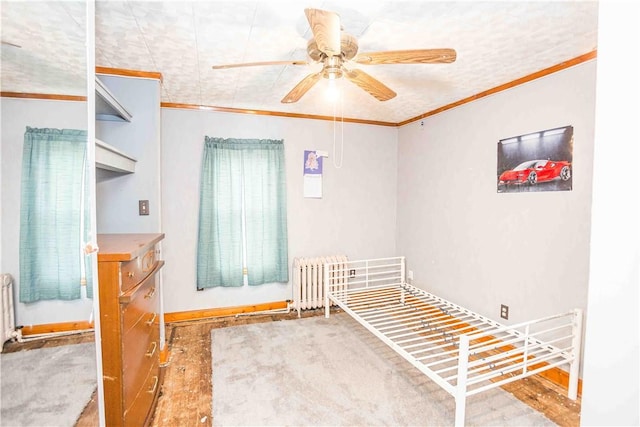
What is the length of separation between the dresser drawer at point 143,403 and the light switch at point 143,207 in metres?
1.13

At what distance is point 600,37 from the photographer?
0.48m

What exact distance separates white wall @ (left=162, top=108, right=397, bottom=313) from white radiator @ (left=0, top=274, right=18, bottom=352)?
2592 millimetres

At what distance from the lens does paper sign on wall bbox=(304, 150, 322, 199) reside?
3795 millimetres

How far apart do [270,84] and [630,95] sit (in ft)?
8.64

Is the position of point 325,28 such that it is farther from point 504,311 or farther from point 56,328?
point 504,311

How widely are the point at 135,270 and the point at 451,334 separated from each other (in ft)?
7.85

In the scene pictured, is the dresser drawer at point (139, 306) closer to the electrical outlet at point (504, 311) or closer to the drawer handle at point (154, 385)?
the drawer handle at point (154, 385)

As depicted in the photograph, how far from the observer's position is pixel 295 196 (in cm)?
377

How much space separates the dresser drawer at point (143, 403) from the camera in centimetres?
154

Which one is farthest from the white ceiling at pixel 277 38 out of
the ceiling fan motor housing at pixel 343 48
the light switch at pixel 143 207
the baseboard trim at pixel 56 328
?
the light switch at pixel 143 207

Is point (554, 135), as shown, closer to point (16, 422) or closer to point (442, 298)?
point (442, 298)

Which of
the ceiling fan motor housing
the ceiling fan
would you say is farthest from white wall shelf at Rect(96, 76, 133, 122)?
the ceiling fan motor housing

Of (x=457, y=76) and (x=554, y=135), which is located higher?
(x=457, y=76)

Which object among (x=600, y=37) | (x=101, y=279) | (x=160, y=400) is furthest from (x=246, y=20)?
(x=160, y=400)
